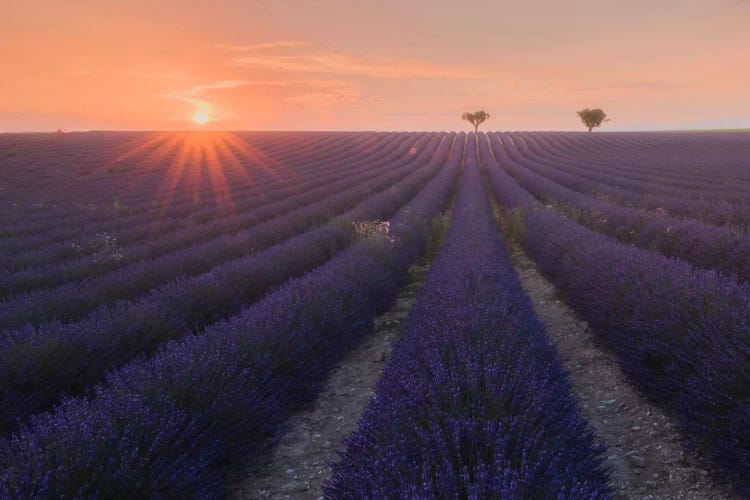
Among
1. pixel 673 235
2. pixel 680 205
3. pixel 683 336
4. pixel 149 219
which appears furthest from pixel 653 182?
pixel 149 219

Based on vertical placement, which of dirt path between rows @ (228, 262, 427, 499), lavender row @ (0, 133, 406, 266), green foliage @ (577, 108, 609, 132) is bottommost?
dirt path between rows @ (228, 262, 427, 499)

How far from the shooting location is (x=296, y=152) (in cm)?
2814

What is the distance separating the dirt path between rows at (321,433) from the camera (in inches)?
101

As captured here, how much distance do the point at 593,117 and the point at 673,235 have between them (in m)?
55.9

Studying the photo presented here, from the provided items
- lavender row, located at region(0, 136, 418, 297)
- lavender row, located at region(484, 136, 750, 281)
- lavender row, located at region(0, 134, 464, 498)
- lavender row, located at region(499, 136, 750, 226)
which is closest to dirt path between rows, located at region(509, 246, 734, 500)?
lavender row, located at region(484, 136, 750, 281)

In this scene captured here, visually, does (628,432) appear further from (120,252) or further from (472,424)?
(120,252)

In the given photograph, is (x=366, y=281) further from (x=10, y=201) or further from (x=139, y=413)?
(x=10, y=201)

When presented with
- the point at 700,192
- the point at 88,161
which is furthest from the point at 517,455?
the point at 88,161

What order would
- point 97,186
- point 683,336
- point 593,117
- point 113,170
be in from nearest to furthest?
point 683,336 < point 97,186 < point 113,170 < point 593,117

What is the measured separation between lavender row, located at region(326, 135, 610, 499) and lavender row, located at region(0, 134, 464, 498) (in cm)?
77

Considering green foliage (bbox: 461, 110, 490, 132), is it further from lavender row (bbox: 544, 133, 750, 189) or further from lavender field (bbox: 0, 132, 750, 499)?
lavender field (bbox: 0, 132, 750, 499)

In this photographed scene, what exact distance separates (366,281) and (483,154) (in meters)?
28.1

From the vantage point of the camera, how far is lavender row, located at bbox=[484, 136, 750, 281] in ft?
17.1

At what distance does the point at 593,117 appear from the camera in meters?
55.2
